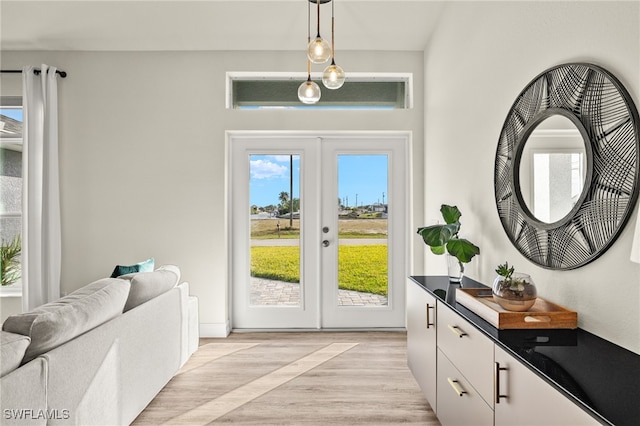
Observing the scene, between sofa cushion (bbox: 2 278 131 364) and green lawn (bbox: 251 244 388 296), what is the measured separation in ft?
6.70

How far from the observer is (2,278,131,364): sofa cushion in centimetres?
150

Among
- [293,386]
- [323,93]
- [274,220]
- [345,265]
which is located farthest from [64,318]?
[323,93]

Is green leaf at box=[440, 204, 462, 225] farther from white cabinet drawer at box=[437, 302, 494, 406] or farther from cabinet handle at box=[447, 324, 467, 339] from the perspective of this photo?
cabinet handle at box=[447, 324, 467, 339]

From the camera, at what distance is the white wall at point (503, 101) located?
53.1 inches

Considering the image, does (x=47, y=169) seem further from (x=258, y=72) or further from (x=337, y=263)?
(x=337, y=263)

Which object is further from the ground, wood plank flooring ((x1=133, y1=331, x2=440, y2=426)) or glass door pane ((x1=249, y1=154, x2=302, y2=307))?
glass door pane ((x1=249, y1=154, x2=302, y2=307))

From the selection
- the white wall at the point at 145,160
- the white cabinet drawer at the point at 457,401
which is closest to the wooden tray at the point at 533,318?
the white cabinet drawer at the point at 457,401

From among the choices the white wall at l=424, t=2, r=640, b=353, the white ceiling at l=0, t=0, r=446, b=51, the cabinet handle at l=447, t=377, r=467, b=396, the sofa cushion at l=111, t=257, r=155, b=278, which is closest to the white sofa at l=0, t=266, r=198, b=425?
the sofa cushion at l=111, t=257, r=155, b=278

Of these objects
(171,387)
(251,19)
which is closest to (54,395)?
(171,387)

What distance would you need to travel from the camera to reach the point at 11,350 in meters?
1.35

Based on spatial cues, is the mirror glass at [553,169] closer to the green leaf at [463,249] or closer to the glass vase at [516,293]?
the glass vase at [516,293]

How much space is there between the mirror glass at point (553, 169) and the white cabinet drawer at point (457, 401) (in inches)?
32.3

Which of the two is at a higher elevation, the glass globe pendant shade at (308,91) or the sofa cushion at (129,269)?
the glass globe pendant shade at (308,91)

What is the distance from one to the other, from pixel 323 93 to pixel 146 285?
2542mm
